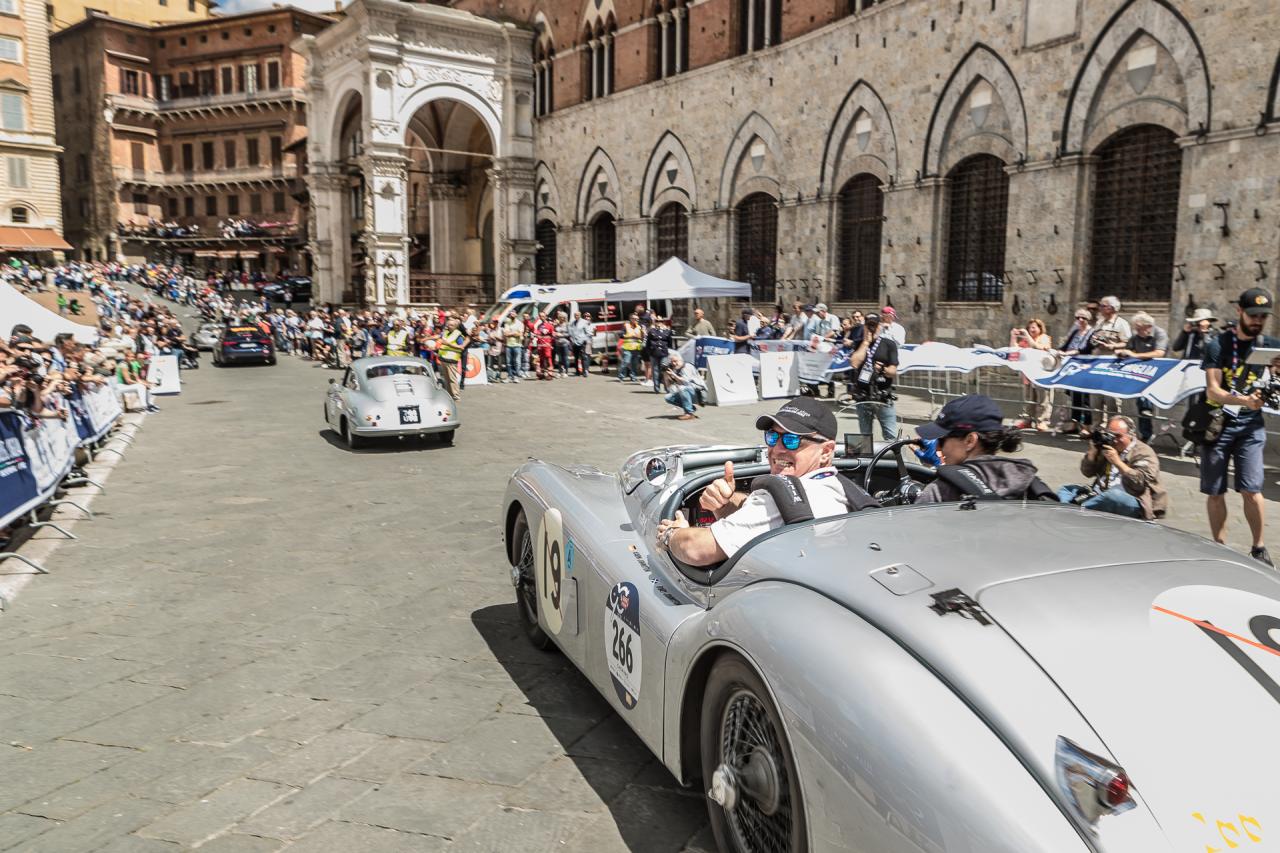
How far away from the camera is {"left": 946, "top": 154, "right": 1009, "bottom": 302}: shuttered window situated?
17375 mm

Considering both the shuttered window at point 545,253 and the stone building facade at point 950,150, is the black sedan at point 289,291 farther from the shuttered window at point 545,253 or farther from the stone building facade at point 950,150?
the stone building facade at point 950,150

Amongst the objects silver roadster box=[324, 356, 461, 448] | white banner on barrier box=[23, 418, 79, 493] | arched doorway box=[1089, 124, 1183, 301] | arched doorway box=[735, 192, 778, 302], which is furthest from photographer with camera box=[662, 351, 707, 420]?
arched doorway box=[735, 192, 778, 302]

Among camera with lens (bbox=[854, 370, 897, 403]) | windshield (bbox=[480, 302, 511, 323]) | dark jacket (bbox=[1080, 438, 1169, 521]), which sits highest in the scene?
windshield (bbox=[480, 302, 511, 323])

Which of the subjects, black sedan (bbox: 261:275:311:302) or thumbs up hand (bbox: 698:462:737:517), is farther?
black sedan (bbox: 261:275:311:302)

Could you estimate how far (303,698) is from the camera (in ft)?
12.8

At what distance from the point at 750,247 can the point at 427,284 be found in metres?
15.2

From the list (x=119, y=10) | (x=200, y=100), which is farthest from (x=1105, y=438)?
(x=119, y=10)

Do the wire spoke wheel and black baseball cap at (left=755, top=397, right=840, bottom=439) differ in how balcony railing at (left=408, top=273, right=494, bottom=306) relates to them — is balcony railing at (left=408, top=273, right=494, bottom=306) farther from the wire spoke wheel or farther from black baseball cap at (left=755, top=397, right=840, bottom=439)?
the wire spoke wheel

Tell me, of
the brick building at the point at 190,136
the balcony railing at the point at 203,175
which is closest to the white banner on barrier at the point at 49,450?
the brick building at the point at 190,136

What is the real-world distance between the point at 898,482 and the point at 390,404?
26.0 feet

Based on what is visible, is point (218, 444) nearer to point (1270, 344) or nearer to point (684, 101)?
point (1270, 344)

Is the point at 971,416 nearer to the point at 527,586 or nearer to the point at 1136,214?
the point at 527,586

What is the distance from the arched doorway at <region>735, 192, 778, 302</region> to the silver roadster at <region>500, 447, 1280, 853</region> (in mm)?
20779

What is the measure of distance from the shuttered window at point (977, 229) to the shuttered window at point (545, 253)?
17.2m
